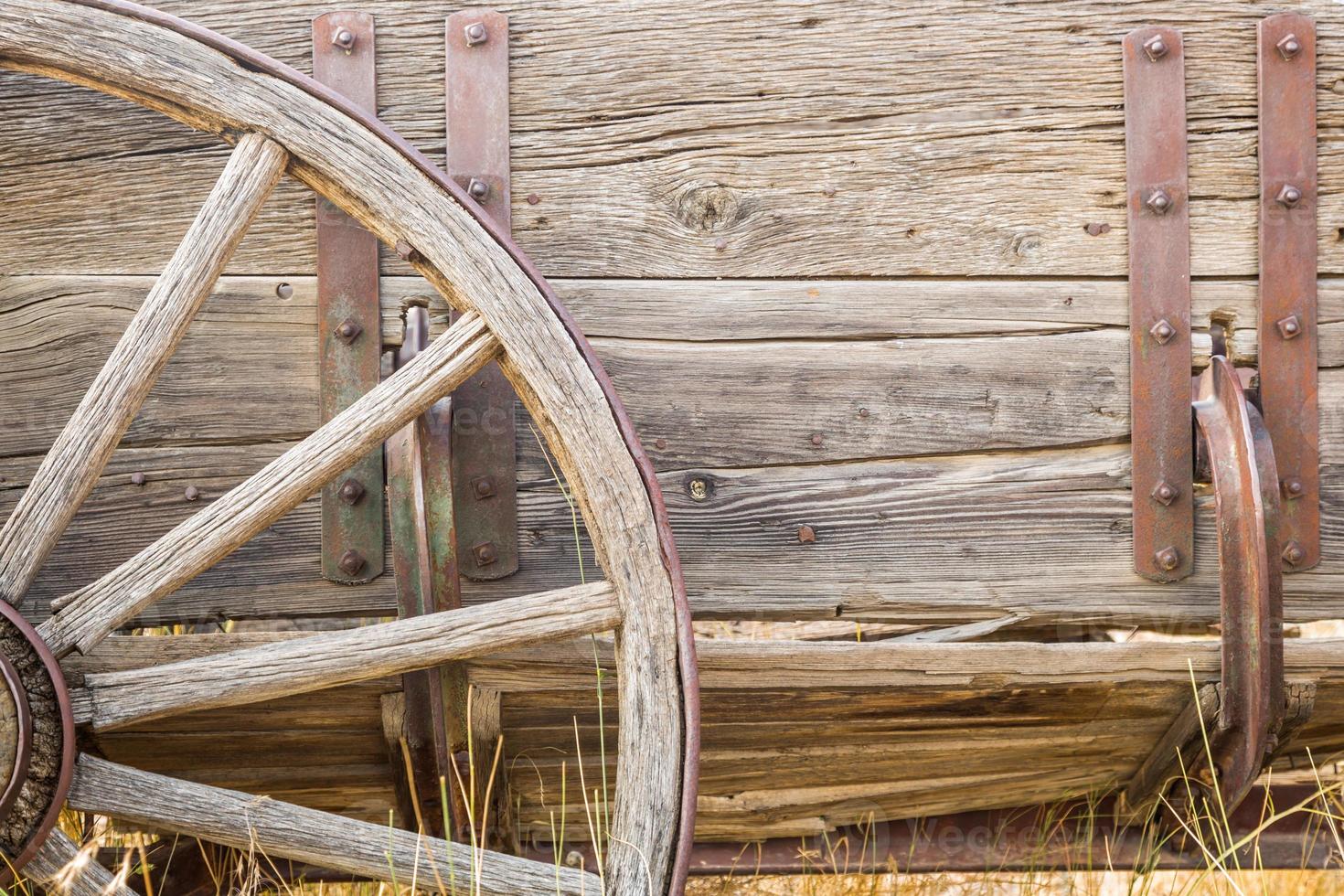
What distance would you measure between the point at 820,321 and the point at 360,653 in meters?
0.85

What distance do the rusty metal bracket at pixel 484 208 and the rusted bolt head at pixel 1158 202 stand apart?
1.01m

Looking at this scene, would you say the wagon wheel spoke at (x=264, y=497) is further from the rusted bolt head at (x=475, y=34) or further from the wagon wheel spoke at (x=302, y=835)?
the rusted bolt head at (x=475, y=34)

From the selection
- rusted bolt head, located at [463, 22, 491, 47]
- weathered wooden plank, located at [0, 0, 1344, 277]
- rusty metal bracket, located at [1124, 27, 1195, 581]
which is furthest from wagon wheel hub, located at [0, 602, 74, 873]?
rusty metal bracket, located at [1124, 27, 1195, 581]

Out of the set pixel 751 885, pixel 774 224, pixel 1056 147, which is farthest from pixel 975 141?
pixel 751 885

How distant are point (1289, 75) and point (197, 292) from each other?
1674mm

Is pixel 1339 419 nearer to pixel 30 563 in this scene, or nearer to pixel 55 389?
pixel 30 563

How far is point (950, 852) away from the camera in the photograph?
6.24ft

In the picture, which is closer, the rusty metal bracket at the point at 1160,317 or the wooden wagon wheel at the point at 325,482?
the wooden wagon wheel at the point at 325,482

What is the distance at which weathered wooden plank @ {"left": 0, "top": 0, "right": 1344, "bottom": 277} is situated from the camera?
1.63m

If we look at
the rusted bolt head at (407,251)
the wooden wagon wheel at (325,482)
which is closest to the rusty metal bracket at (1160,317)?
the wooden wagon wheel at (325,482)

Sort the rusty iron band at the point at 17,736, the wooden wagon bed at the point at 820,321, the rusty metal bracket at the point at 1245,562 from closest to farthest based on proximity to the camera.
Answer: the rusty iron band at the point at 17,736 < the rusty metal bracket at the point at 1245,562 < the wooden wagon bed at the point at 820,321

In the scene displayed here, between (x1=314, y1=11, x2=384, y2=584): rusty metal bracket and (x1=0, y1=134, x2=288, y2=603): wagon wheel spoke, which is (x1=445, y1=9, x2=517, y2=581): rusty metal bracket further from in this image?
(x1=0, y1=134, x2=288, y2=603): wagon wheel spoke

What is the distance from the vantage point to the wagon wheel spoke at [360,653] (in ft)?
4.33

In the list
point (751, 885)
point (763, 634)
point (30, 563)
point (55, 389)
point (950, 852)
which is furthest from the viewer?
point (763, 634)
